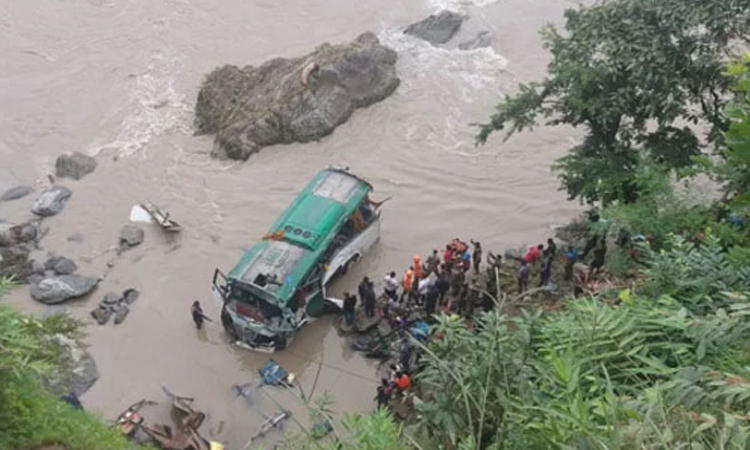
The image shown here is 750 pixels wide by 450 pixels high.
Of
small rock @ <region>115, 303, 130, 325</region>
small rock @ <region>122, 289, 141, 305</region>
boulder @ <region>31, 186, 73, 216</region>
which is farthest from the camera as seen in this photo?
boulder @ <region>31, 186, 73, 216</region>

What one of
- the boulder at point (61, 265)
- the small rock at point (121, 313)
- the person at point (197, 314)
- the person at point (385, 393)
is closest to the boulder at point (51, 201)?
the boulder at point (61, 265)

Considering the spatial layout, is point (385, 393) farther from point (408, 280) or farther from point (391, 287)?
point (408, 280)

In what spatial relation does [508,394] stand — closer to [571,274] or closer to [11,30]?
[571,274]

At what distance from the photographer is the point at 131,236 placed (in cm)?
1780

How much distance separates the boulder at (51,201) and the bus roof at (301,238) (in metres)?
6.51

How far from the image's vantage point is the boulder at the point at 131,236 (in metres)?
17.7

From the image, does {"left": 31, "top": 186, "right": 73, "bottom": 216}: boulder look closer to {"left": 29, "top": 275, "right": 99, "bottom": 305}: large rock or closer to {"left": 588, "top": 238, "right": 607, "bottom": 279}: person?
{"left": 29, "top": 275, "right": 99, "bottom": 305}: large rock

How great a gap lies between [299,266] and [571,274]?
5257 millimetres

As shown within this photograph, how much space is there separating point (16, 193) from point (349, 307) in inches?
407

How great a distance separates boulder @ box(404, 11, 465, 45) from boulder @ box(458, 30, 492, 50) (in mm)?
644

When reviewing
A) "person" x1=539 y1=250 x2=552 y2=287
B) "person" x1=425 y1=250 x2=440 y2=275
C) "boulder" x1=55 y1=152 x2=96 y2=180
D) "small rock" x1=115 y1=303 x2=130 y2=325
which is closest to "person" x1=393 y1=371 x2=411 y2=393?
"person" x1=425 y1=250 x2=440 y2=275

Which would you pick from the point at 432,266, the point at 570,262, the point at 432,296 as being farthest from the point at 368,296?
the point at 570,262

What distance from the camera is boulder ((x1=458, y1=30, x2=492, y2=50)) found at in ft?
83.8

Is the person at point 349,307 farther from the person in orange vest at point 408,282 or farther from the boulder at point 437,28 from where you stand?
the boulder at point 437,28
